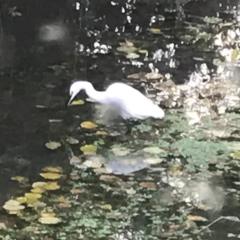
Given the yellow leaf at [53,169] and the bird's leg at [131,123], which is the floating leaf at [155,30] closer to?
the bird's leg at [131,123]

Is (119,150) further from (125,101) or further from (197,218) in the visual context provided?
(197,218)

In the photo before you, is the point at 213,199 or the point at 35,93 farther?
the point at 35,93

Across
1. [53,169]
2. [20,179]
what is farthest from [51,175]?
[20,179]

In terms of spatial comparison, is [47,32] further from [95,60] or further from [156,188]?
[156,188]

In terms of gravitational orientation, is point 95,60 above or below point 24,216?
above

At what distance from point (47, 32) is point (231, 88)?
1.85 meters

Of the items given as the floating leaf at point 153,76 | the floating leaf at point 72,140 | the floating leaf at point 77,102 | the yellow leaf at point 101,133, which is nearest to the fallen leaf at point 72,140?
the floating leaf at point 72,140

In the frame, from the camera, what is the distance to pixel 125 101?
5.04 m

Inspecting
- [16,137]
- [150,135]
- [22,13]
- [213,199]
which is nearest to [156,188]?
[213,199]

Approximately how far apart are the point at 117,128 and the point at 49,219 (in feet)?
3.91

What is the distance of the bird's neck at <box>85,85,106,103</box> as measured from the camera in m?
5.19

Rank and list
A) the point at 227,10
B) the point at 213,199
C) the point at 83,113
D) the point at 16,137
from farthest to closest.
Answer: the point at 227,10
the point at 83,113
the point at 16,137
the point at 213,199

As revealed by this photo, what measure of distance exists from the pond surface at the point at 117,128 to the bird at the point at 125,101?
88 millimetres

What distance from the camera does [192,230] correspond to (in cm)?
400
